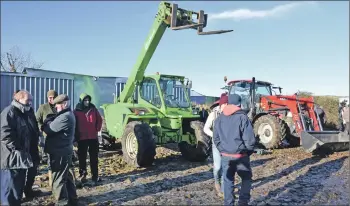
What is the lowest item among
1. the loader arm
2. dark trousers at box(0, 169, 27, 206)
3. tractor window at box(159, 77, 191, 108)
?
dark trousers at box(0, 169, 27, 206)

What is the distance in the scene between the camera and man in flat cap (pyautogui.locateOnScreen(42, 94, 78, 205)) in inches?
201

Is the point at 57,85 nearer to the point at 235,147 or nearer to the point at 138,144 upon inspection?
the point at 138,144

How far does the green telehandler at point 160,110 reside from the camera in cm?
871

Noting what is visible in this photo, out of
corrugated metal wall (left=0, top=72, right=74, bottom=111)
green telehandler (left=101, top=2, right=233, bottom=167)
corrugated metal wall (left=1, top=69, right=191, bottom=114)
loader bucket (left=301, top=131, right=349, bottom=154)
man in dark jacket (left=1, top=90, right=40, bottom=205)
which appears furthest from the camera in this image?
corrugated metal wall (left=1, top=69, right=191, bottom=114)

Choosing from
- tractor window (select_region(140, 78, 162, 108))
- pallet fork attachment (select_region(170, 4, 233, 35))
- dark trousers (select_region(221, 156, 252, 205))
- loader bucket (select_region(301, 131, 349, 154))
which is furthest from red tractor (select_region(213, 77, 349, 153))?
dark trousers (select_region(221, 156, 252, 205))

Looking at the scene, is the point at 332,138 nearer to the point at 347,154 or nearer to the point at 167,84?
the point at 347,154

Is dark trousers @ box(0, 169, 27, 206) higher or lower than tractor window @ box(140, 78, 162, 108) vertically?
lower

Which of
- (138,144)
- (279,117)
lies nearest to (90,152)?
(138,144)

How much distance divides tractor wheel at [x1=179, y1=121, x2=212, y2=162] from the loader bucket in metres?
3.03

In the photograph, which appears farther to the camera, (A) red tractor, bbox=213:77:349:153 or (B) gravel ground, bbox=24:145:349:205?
(A) red tractor, bbox=213:77:349:153

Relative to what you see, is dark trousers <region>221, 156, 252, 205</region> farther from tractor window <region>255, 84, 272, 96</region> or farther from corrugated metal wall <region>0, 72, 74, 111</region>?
corrugated metal wall <region>0, 72, 74, 111</region>

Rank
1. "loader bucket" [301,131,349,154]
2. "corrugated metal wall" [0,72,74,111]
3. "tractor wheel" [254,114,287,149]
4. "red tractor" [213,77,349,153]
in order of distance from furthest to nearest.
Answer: "corrugated metal wall" [0,72,74,111], "tractor wheel" [254,114,287,149], "red tractor" [213,77,349,153], "loader bucket" [301,131,349,154]

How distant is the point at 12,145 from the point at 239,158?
311 centimetres

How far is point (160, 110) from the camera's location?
9.26m
